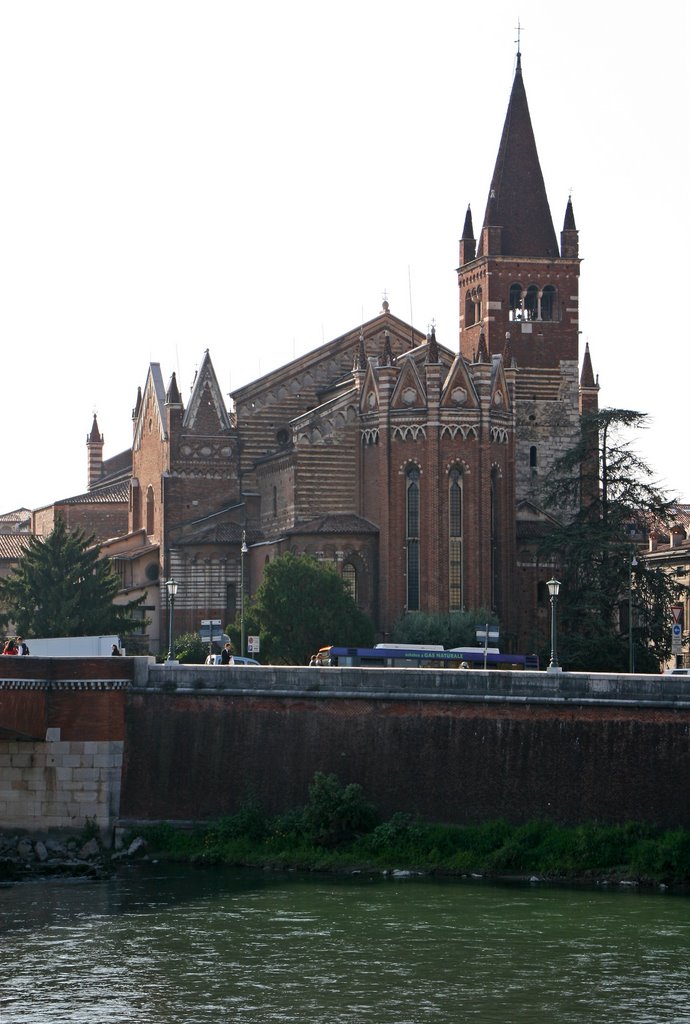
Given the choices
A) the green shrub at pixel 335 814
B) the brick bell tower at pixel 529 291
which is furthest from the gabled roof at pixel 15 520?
the green shrub at pixel 335 814

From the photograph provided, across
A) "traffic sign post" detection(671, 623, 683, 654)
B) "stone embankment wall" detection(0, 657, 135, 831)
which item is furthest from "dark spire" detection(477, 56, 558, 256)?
"stone embankment wall" detection(0, 657, 135, 831)

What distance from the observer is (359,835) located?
45656 millimetres

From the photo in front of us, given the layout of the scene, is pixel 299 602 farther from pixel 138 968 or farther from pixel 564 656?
pixel 138 968

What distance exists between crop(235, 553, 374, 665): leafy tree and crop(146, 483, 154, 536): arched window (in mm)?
18005

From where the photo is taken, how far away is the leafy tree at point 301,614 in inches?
2603

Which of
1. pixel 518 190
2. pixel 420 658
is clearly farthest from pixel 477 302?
pixel 420 658

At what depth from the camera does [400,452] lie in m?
73.3

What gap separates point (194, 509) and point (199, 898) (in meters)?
39.8

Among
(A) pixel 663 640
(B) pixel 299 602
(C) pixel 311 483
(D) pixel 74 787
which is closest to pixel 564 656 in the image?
(A) pixel 663 640

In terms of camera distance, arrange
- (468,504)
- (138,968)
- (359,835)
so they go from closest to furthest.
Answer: (138,968) < (359,835) < (468,504)

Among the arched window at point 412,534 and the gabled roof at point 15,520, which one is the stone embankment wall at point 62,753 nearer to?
the arched window at point 412,534

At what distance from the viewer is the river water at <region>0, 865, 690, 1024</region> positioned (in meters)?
32.8

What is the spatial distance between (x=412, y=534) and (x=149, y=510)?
642 inches

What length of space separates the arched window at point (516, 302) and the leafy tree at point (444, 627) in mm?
16266
